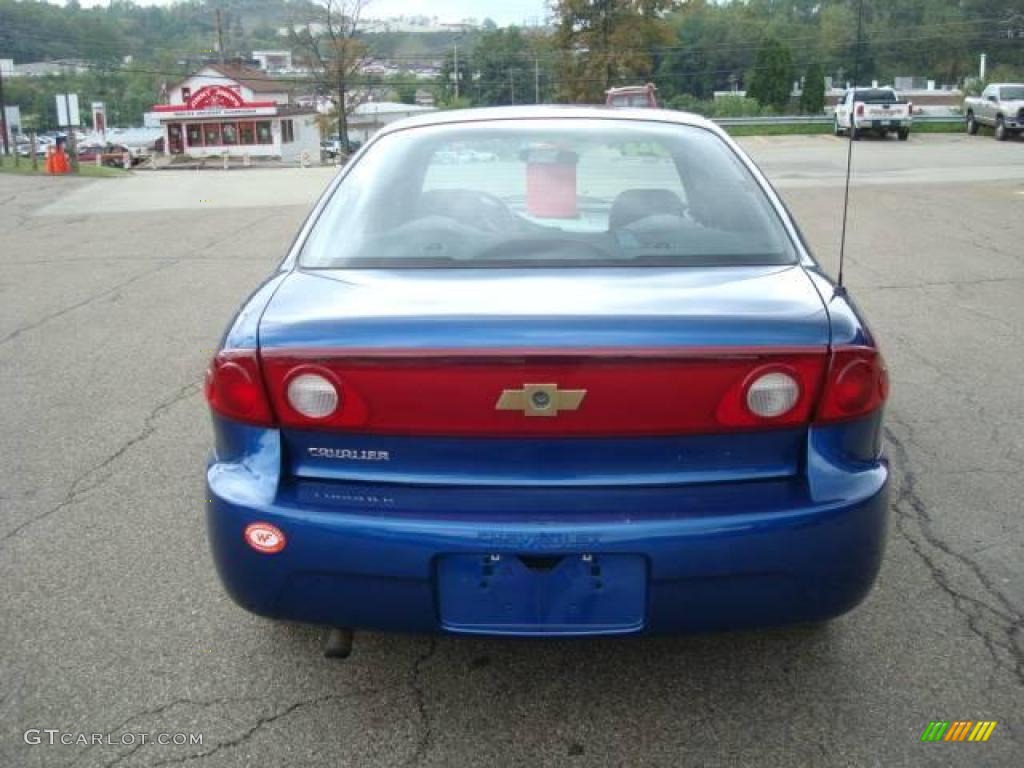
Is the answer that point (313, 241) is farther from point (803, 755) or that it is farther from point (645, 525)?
point (803, 755)

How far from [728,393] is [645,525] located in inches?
14.1

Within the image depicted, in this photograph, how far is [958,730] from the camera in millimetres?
2562

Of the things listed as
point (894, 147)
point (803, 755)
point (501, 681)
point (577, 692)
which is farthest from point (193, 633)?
→ point (894, 147)

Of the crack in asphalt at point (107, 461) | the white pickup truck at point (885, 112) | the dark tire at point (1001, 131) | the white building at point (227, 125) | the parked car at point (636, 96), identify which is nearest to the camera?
the crack in asphalt at point (107, 461)

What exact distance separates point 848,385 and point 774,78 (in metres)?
68.1

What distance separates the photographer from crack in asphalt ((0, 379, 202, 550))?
3939 mm

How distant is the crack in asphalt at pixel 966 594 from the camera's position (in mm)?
2939

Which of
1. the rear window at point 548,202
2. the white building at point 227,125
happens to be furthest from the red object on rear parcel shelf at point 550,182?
the white building at point 227,125

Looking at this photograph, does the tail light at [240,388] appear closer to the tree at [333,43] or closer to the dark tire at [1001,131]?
the dark tire at [1001,131]

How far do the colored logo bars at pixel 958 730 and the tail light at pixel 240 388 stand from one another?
5.85 feet

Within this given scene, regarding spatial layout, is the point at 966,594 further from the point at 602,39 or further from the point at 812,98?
the point at 812,98

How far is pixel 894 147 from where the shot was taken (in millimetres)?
29781

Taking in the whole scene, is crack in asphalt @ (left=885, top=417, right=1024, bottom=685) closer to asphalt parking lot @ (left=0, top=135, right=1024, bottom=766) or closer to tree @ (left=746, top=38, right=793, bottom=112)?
asphalt parking lot @ (left=0, top=135, right=1024, bottom=766)

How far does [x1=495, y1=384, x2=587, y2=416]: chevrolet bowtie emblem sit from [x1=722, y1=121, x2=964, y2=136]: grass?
38.7 m
